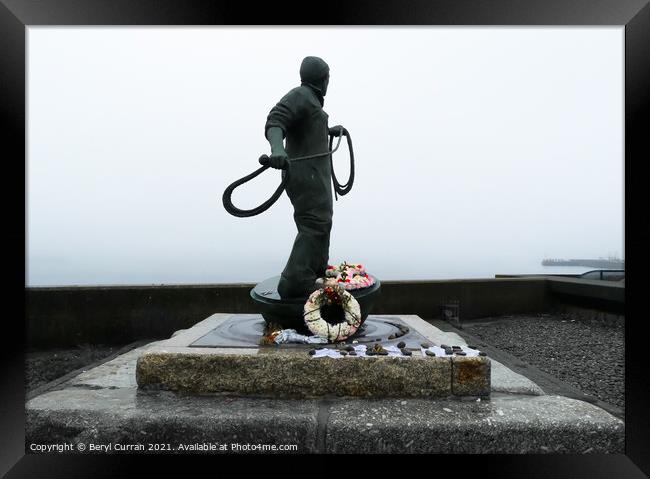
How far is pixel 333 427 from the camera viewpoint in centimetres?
314

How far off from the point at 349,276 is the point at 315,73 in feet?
6.96

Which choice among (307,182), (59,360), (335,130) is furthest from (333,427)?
(59,360)

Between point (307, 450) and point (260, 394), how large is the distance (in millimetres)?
727

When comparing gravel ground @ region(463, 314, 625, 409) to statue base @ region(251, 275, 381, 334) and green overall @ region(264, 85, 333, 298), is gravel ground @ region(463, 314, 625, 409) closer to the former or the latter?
statue base @ region(251, 275, 381, 334)

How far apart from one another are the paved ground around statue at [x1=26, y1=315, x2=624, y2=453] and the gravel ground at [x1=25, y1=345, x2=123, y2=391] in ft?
9.06

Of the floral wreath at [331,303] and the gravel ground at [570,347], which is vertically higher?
the floral wreath at [331,303]

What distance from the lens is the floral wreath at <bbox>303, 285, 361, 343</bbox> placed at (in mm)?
4195

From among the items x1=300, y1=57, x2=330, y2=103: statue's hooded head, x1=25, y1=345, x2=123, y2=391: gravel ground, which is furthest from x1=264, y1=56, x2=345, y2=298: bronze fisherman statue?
x1=25, y1=345, x2=123, y2=391: gravel ground

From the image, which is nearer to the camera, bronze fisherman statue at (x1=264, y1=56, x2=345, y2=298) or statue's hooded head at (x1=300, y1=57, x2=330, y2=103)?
bronze fisherman statue at (x1=264, y1=56, x2=345, y2=298)

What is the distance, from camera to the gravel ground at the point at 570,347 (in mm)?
5086

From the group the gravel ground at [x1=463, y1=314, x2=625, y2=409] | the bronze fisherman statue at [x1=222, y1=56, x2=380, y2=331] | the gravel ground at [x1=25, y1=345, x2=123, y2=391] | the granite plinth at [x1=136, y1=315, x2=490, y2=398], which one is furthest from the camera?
the gravel ground at [x1=25, y1=345, x2=123, y2=391]

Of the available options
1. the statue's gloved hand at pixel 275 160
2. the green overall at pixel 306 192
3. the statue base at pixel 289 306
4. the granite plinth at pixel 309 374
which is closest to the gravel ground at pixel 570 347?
the granite plinth at pixel 309 374

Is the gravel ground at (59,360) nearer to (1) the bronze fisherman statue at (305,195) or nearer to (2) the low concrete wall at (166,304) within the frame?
(2) the low concrete wall at (166,304)

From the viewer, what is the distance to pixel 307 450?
3.11m
